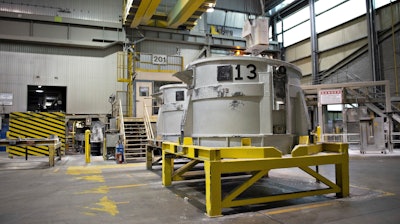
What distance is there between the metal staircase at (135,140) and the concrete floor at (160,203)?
4.80 metres

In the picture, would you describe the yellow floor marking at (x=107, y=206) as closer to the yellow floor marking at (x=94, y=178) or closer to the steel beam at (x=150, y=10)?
the yellow floor marking at (x=94, y=178)

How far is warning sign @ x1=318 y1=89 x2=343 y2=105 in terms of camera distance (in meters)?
17.4

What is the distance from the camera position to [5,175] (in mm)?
9789

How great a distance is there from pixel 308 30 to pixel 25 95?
23707mm

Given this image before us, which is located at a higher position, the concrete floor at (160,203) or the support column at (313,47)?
the support column at (313,47)

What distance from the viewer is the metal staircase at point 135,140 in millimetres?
13664

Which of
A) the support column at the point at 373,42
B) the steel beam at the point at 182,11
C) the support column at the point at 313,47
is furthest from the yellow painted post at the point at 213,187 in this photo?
the support column at the point at 313,47

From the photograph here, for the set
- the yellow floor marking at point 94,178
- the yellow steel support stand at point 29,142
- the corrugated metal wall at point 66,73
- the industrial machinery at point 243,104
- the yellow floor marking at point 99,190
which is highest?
the corrugated metal wall at point 66,73

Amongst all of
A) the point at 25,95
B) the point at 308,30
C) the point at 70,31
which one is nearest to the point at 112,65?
the point at 70,31

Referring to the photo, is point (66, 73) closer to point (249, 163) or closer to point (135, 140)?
point (135, 140)

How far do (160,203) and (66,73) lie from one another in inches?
728

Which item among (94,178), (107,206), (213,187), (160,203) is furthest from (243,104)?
(94,178)

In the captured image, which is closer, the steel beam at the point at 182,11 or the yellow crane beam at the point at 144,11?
the steel beam at the point at 182,11

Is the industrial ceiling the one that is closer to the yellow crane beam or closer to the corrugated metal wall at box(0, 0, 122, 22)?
the yellow crane beam
